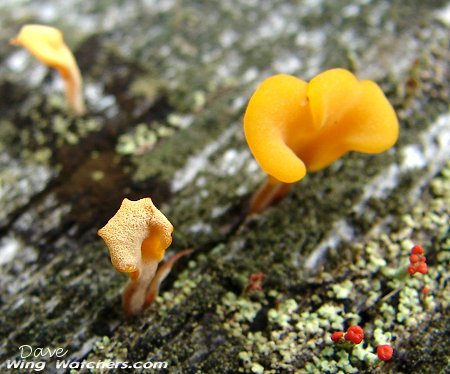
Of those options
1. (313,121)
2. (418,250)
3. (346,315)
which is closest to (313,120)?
(313,121)

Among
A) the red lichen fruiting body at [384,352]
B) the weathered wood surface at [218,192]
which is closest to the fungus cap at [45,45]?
the weathered wood surface at [218,192]

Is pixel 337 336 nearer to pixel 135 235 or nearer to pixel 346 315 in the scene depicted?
pixel 346 315

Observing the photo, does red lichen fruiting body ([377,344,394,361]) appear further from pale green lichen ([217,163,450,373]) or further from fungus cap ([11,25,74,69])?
fungus cap ([11,25,74,69])

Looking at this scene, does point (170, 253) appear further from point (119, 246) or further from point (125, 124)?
point (125, 124)

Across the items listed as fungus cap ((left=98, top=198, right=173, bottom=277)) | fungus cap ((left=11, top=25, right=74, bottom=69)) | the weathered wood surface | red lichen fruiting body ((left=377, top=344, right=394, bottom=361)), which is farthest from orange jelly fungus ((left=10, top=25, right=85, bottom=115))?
red lichen fruiting body ((left=377, top=344, right=394, bottom=361))

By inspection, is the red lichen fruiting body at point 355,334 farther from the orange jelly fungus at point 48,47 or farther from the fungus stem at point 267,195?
the orange jelly fungus at point 48,47

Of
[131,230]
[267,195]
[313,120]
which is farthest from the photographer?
[267,195]
